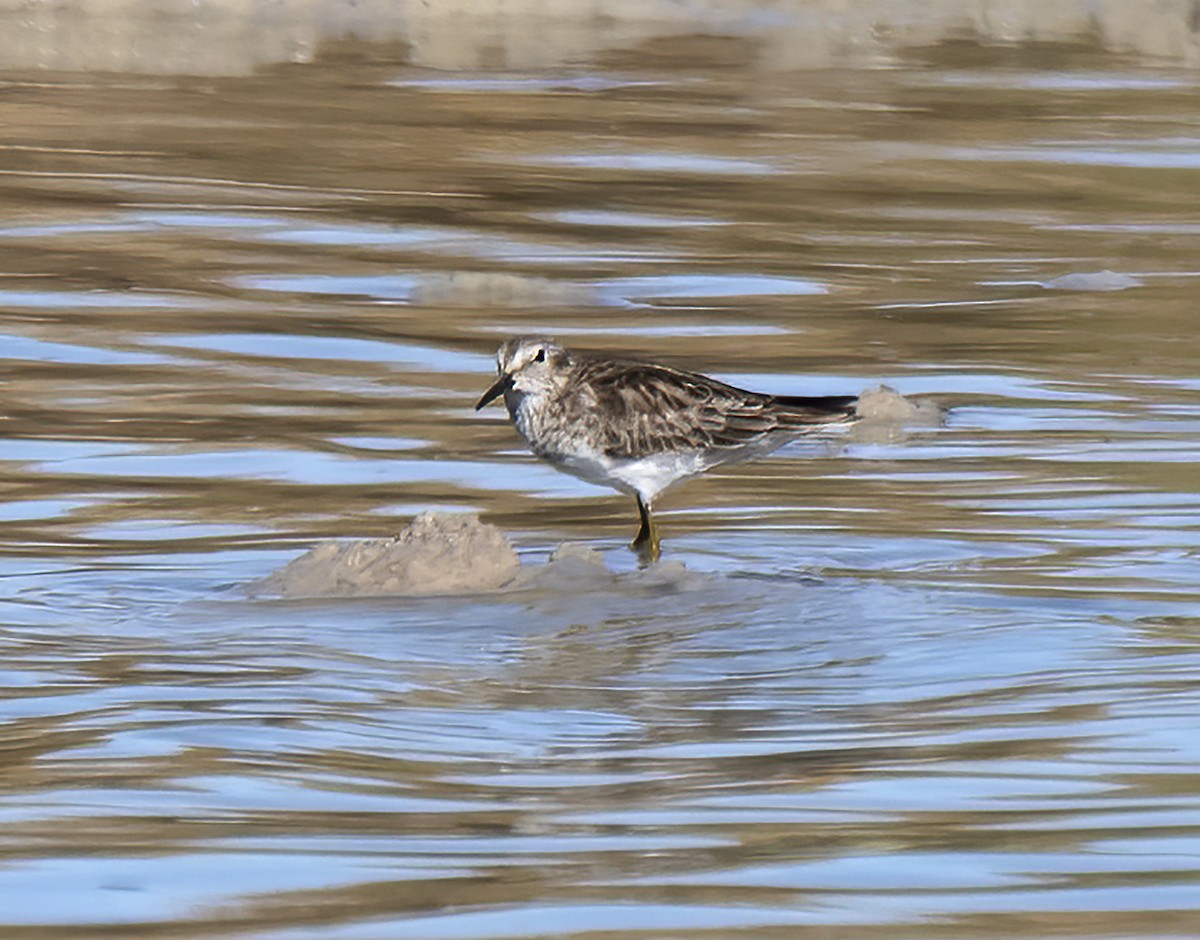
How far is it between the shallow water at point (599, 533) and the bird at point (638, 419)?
23 cm

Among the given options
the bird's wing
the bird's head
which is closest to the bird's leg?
the bird's wing

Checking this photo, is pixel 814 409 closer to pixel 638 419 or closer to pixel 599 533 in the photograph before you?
pixel 638 419

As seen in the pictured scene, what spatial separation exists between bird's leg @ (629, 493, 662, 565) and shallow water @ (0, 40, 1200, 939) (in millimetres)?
100

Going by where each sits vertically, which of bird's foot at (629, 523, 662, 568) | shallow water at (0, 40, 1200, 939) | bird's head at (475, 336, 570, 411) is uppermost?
bird's head at (475, 336, 570, 411)

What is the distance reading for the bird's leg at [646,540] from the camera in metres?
8.75

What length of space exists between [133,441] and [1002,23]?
44.1 ft

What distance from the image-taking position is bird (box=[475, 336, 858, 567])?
909cm

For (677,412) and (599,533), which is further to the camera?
(599,533)

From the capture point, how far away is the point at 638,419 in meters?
9.13

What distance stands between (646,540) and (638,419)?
421mm

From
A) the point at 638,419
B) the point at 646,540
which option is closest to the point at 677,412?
the point at 638,419

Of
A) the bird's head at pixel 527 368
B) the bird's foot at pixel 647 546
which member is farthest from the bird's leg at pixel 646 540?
the bird's head at pixel 527 368

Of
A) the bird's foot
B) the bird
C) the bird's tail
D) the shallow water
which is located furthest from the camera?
the bird's tail

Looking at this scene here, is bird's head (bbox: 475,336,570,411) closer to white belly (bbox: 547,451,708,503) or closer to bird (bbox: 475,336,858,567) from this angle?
bird (bbox: 475,336,858,567)
